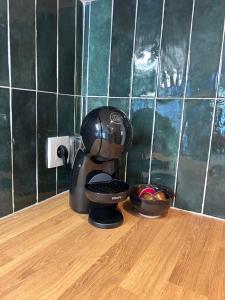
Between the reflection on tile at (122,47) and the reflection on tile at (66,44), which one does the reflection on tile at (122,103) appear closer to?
the reflection on tile at (122,47)

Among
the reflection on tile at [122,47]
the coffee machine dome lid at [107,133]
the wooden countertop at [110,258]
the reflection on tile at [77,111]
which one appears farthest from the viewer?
the reflection on tile at [77,111]

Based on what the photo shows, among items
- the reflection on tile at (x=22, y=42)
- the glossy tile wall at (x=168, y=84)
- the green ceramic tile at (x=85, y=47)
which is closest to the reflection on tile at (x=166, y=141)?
the glossy tile wall at (x=168, y=84)

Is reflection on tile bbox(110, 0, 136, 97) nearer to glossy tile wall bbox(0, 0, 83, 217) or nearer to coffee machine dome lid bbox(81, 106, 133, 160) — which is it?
glossy tile wall bbox(0, 0, 83, 217)

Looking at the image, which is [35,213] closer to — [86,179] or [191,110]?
[86,179]

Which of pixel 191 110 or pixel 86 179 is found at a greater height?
pixel 191 110

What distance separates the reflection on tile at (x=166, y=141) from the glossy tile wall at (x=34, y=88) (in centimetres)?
35

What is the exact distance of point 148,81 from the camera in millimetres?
841

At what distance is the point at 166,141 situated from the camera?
0.83 meters

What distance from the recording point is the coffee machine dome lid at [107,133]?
0.63m

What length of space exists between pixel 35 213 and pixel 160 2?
32.5 inches

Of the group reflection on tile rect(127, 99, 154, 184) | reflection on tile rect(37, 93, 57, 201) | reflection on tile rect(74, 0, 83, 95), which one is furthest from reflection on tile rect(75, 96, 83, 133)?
reflection on tile rect(127, 99, 154, 184)

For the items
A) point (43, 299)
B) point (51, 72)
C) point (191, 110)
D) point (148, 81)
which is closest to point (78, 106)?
point (51, 72)

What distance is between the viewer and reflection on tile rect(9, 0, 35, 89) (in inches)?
26.4

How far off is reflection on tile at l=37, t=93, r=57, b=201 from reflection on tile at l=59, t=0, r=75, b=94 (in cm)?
9
